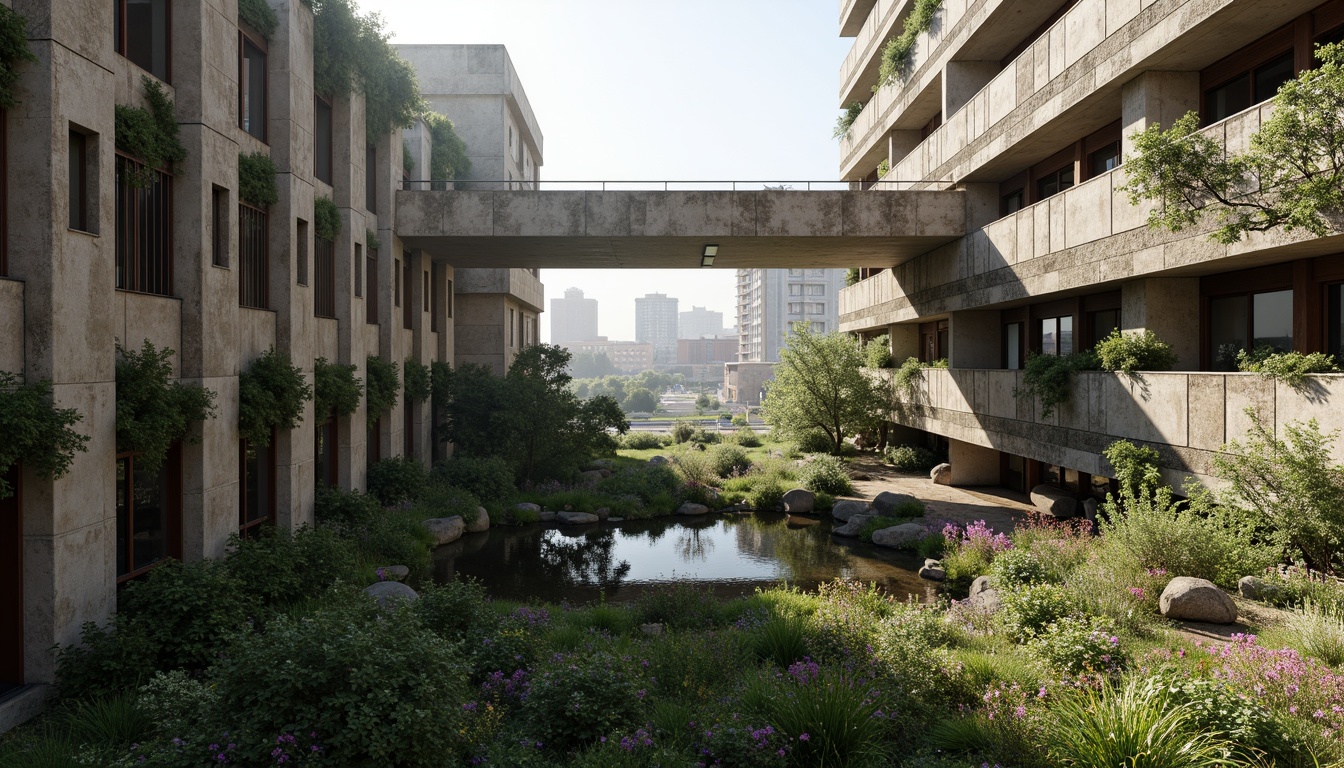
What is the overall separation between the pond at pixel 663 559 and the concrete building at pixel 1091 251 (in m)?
4.57

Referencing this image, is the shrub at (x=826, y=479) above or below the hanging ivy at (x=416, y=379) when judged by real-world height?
below

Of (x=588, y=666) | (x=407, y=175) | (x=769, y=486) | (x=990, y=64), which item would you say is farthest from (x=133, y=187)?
(x=990, y=64)

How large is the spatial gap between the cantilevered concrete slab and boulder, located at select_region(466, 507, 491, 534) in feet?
23.3

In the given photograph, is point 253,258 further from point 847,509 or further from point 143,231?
point 847,509

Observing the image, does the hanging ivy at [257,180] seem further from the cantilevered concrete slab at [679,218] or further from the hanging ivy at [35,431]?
the cantilevered concrete slab at [679,218]

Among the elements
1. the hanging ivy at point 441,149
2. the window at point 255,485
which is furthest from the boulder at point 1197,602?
the hanging ivy at point 441,149

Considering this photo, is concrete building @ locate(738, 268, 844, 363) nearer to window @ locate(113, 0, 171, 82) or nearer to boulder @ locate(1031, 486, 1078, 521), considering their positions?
boulder @ locate(1031, 486, 1078, 521)

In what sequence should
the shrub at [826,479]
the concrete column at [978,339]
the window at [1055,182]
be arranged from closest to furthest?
the window at [1055,182] < the concrete column at [978,339] < the shrub at [826,479]

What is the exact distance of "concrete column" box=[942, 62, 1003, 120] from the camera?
72.4 feet

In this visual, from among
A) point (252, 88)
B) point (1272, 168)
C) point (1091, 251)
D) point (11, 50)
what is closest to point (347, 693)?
point (11, 50)

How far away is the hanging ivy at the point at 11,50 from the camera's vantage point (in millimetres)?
7752

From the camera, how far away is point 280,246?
14.3m

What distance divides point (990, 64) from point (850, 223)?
21.1 feet

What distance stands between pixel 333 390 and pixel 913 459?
19.7 meters
